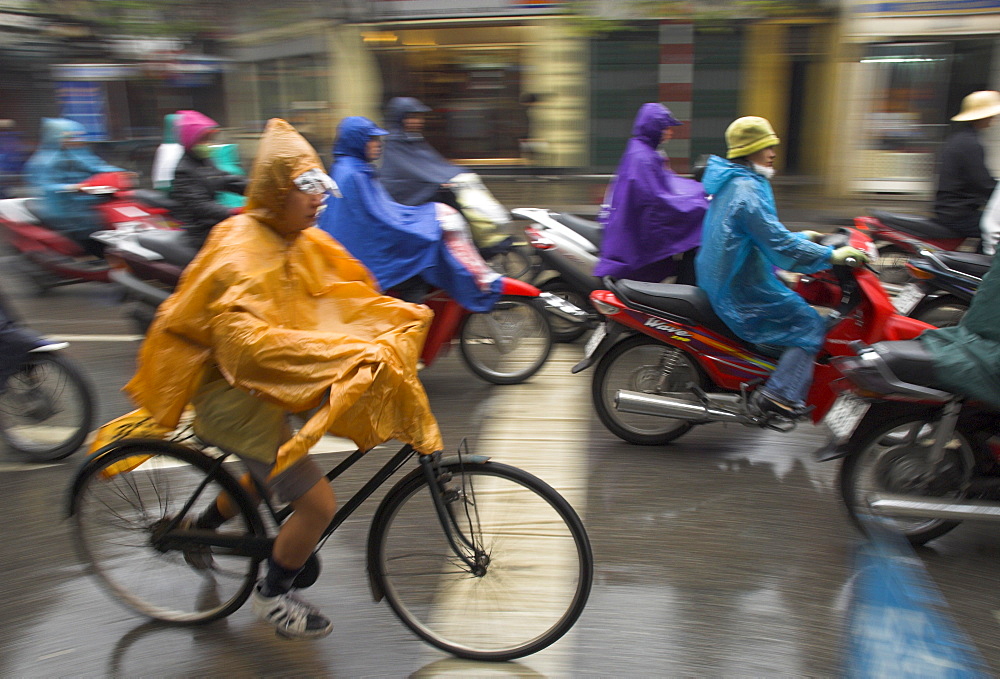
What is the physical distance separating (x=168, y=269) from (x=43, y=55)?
14.1 metres

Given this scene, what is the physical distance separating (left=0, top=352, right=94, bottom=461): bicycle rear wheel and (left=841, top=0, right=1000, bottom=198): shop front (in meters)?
11.9

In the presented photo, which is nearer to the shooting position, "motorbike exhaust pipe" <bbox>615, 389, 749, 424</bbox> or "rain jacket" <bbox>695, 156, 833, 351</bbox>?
"rain jacket" <bbox>695, 156, 833, 351</bbox>

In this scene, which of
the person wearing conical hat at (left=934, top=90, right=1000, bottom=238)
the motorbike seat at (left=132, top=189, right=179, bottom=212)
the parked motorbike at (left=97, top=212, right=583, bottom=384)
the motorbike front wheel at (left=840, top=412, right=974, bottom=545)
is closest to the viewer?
the motorbike front wheel at (left=840, top=412, right=974, bottom=545)

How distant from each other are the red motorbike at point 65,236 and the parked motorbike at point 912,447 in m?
6.75

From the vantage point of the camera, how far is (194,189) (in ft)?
20.5

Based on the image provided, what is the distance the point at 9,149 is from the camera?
1107 centimetres

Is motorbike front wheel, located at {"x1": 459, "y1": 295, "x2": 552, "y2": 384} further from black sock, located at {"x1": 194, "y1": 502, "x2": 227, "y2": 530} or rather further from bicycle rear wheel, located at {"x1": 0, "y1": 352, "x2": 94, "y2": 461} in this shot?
black sock, located at {"x1": 194, "y1": 502, "x2": 227, "y2": 530}

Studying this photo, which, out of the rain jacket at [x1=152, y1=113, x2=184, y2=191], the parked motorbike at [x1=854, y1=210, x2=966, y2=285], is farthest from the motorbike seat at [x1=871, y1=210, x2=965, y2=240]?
the rain jacket at [x1=152, y1=113, x2=184, y2=191]

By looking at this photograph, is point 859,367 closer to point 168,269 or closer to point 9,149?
point 168,269

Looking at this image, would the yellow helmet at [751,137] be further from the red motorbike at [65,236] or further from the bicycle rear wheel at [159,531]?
the red motorbike at [65,236]

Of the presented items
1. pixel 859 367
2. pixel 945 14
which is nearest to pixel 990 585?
pixel 859 367

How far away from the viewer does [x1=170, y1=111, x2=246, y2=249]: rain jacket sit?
6195mm

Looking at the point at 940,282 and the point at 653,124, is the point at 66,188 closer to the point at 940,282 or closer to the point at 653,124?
the point at 653,124

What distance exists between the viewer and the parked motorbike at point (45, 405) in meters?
4.52
